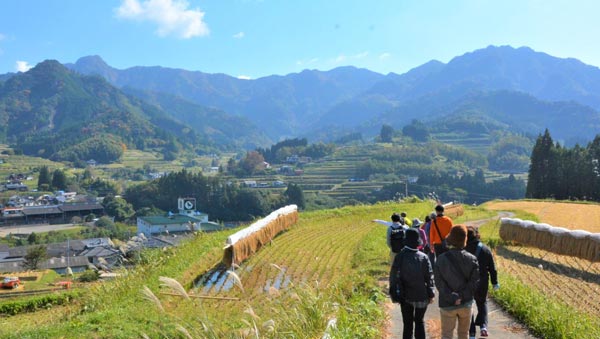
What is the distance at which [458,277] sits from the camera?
4.96m

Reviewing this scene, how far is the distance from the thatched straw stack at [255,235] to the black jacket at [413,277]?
7.35 m

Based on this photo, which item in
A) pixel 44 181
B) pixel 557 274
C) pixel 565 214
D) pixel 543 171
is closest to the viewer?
pixel 557 274

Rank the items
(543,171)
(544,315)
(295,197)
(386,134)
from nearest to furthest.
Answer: (544,315)
(543,171)
(295,197)
(386,134)

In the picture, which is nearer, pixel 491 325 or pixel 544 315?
pixel 544 315

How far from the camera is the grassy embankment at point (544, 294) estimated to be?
20.6 feet

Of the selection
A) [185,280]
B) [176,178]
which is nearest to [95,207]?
[176,178]

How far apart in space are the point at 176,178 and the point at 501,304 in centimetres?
6748

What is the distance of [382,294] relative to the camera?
8734mm

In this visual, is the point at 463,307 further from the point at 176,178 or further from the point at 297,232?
the point at 176,178

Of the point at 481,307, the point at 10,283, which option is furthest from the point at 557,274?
the point at 10,283

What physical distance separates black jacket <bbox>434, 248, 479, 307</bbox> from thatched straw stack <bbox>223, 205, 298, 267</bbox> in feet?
25.3

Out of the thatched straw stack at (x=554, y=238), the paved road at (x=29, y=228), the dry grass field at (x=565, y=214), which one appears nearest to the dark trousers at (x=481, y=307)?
the thatched straw stack at (x=554, y=238)

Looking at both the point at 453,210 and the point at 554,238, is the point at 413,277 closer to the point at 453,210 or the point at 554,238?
the point at 554,238

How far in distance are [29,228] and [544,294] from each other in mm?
72963
